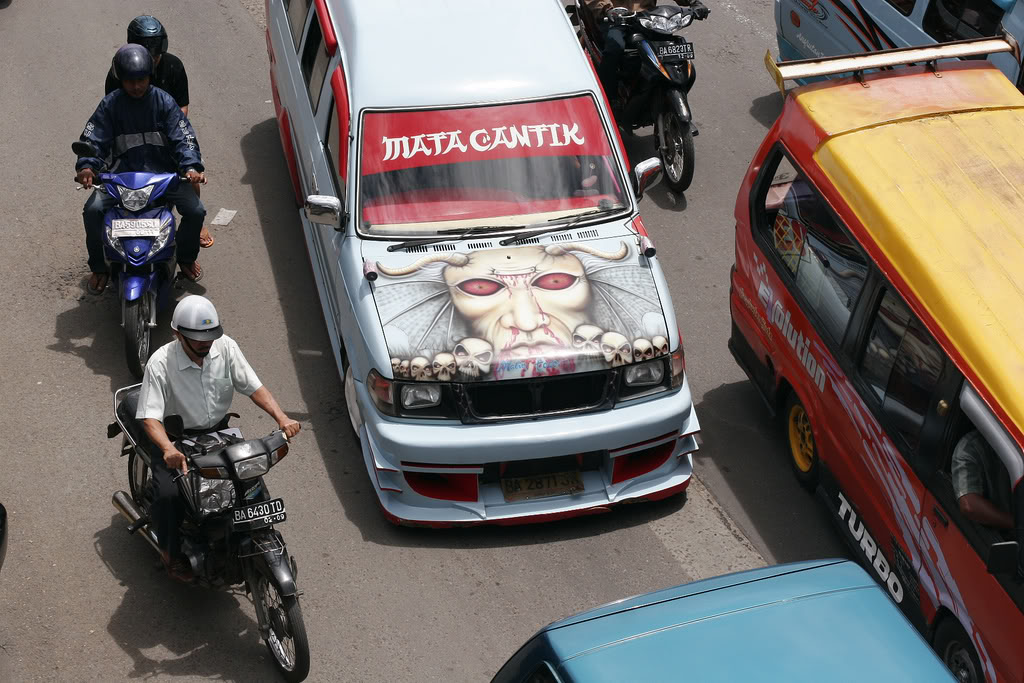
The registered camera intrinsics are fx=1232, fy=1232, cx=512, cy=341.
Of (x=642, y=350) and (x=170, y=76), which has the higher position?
(x=170, y=76)

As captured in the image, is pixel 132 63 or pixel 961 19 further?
pixel 961 19

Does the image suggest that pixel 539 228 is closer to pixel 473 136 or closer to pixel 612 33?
pixel 473 136

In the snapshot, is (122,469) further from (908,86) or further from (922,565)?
(908,86)

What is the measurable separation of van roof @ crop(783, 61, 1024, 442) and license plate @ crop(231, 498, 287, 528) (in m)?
3.17

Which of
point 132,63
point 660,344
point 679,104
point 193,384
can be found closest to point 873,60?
point 660,344

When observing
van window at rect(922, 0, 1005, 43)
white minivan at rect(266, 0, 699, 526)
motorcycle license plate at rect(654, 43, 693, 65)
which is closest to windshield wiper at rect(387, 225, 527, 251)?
white minivan at rect(266, 0, 699, 526)

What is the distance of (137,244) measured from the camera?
25.7ft

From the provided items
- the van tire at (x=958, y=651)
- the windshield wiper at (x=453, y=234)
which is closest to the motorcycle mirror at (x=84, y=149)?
the windshield wiper at (x=453, y=234)

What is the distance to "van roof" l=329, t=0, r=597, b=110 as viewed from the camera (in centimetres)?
764

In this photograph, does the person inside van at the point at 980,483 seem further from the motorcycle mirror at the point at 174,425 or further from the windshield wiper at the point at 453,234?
the motorcycle mirror at the point at 174,425

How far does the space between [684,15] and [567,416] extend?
5052 millimetres

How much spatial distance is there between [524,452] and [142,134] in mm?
3651

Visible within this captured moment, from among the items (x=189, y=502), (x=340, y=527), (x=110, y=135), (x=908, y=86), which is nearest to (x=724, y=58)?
(x=908, y=86)

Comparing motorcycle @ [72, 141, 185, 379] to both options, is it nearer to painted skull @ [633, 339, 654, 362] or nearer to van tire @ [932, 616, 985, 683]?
painted skull @ [633, 339, 654, 362]
